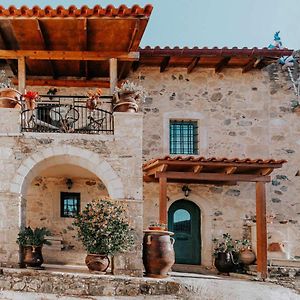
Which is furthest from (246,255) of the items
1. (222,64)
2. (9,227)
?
(9,227)

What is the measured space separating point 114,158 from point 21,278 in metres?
2.57

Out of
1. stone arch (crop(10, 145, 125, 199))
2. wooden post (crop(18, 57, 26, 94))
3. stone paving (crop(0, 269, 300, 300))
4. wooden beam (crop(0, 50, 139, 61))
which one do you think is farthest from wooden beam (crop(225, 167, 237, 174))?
wooden post (crop(18, 57, 26, 94))

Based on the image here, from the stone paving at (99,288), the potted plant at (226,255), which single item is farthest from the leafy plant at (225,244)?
the stone paving at (99,288)

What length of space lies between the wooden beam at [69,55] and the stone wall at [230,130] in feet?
5.60

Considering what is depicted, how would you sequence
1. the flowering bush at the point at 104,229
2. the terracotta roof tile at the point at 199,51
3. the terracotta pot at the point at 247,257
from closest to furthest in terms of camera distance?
the flowering bush at the point at 104,229 → the terracotta pot at the point at 247,257 → the terracotta roof tile at the point at 199,51

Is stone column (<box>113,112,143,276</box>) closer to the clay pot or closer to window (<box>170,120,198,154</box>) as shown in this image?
the clay pot

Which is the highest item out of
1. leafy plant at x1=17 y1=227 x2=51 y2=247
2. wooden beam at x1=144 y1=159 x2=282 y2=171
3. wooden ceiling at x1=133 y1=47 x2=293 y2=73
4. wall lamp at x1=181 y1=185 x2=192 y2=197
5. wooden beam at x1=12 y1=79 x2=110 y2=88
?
wooden ceiling at x1=133 y1=47 x2=293 y2=73

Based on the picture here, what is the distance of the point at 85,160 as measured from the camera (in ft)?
Answer: 27.2

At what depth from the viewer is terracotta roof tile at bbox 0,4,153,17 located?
332 inches

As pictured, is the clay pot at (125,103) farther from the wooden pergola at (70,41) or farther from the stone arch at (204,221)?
the stone arch at (204,221)

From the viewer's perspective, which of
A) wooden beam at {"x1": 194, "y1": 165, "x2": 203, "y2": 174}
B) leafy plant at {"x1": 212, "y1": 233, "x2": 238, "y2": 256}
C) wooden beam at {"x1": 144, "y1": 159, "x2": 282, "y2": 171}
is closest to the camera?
wooden beam at {"x1": 144, "y1": 159, "x2": 282, "y2": 171}

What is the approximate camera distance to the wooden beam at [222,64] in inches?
423

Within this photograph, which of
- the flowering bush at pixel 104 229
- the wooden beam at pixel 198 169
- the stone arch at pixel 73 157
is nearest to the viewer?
the flowering bush at pixel 104 229

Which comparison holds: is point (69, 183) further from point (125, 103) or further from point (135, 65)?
point (135, 65)
